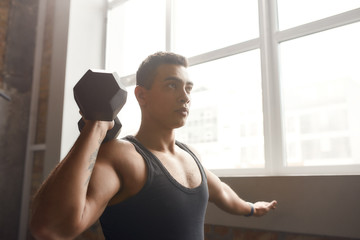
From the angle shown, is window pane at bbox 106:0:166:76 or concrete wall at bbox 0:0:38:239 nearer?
window pane at bbox 106:0:166:76

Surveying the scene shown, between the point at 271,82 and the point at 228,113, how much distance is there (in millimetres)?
329

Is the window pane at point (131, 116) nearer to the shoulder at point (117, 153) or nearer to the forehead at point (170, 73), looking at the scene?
the forehead at point (170, 73)

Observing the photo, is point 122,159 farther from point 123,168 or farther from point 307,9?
point 307,9

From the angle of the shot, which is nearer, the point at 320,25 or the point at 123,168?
the point at 123,168

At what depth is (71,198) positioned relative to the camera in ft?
2.59

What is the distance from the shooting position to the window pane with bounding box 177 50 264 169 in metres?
1.76

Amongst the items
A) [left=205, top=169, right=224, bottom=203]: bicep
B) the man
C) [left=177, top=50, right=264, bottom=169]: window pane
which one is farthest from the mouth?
[left=177, top=50, right=264, bottom=169]: window pane

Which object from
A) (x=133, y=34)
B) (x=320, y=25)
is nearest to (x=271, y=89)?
(x=320, y=25)

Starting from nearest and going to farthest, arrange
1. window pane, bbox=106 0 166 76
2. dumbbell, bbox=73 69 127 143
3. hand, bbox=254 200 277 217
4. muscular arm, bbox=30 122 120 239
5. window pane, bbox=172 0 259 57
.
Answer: muscular arm, bbox=30 122 120 239
dumbbell, bbox=73 69 127 143
hand, bbox=254 200 277 217
window pane, bbox=172 0 259 57
window pane, bbox=106 0 166 76

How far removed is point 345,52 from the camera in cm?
149

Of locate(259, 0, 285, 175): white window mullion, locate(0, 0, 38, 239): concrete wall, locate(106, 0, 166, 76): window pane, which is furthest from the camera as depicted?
locate(0, 0, 38, 239): concrete wall

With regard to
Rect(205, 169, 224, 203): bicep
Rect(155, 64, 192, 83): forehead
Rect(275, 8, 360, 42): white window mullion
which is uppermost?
Rect(275, 8, 360, 42): white window mullion

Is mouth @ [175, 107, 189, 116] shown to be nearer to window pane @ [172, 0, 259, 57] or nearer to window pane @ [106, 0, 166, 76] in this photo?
window pane @ [172, 0, 259, 57]

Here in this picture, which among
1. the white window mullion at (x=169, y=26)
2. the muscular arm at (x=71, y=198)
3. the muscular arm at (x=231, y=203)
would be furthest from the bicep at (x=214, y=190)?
the white window mullion at (x=169, y=26)
